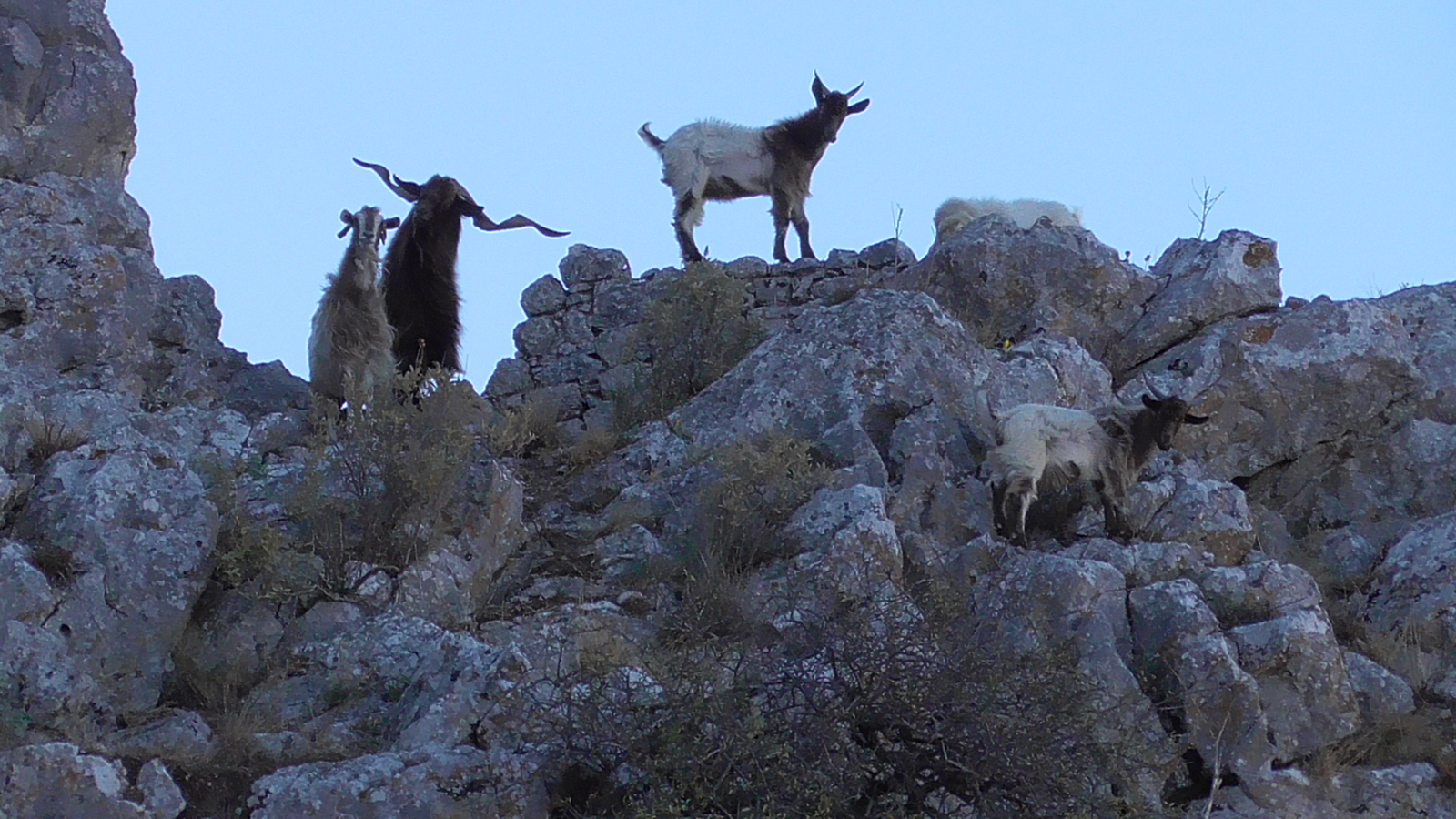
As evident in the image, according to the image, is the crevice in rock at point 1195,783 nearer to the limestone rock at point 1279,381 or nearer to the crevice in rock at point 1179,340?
the limestone rock at point 1279,381

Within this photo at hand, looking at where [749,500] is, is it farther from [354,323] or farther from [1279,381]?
[1279,381]

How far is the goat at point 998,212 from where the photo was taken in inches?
644

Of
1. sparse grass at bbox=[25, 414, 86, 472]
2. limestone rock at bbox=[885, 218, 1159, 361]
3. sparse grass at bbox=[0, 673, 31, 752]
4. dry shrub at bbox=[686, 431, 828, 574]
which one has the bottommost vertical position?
sparse grass at bbox=[0, 673, 31, 752]

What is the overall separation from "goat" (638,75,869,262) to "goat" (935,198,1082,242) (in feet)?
3.91

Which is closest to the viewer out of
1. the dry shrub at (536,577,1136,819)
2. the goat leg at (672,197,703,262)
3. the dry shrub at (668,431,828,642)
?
the dry shrub at (536,577,1136,819)

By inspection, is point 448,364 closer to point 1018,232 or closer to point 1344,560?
point 1018,232

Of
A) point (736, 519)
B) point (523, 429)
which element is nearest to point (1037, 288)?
point (523, 429)

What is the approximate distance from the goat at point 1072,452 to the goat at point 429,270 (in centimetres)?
412

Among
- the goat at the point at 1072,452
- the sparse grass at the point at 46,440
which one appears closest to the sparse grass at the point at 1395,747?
the goat at the point at 1072,452

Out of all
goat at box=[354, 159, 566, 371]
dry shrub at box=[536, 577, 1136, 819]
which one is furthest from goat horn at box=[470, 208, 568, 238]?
dry shrub at box=[536, 577, 1136, 819]

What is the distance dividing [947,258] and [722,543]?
4.49m

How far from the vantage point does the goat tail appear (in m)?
16.2

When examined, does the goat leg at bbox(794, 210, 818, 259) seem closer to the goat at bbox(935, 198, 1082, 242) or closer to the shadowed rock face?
the goat at bbox(935, 198, 1082, 242)

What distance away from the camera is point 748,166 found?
52.3ft
